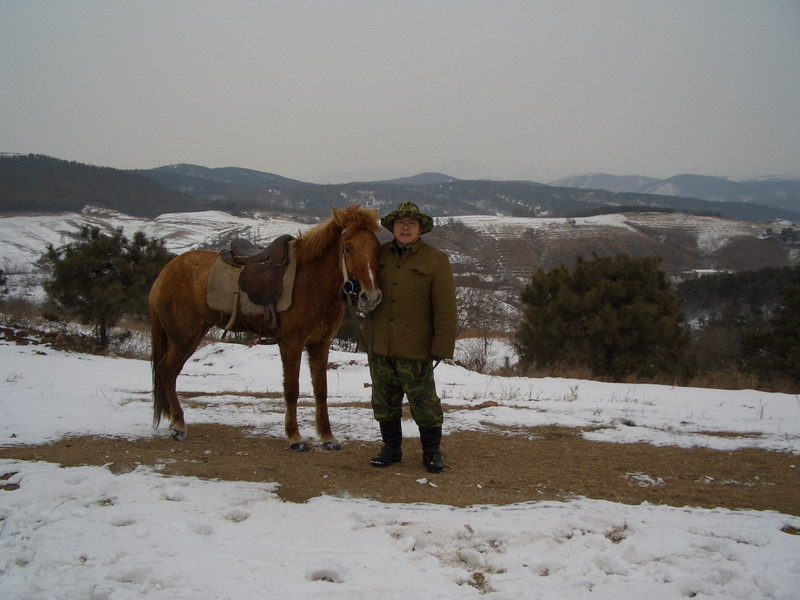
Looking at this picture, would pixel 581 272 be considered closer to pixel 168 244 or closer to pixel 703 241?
pixel 168 244

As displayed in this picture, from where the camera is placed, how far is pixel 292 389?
498 cm

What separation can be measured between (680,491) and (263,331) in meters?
3.95

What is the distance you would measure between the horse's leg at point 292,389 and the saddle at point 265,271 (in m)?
0.30

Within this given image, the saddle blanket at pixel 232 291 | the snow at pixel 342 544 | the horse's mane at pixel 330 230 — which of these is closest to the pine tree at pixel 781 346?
the snow at pixel 342 544

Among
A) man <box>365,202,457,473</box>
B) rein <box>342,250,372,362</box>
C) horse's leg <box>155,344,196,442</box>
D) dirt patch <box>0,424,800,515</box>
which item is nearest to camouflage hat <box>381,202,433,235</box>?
man <box>365,202,457,473</box>

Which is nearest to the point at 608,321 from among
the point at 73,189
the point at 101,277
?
the point at 101,277

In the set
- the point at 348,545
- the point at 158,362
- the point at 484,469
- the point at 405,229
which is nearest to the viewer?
the point at 348,545

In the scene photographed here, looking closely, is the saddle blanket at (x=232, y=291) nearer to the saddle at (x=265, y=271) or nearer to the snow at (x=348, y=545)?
the saddle at (x=265, y=271)

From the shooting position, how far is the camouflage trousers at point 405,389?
4340 mm

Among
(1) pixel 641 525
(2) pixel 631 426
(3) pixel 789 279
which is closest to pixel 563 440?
(2) pixel 631 426

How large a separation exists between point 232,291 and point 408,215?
2.04m

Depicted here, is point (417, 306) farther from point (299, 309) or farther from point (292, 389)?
point (292, 389)

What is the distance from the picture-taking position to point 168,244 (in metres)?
89.4

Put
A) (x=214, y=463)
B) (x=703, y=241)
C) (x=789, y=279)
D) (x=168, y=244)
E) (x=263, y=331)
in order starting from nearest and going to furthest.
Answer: (x=214, y=463), (x=263, y=331), (x=789, y=279), (x=168, y=244), (x=703, y=241)
